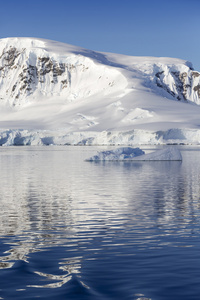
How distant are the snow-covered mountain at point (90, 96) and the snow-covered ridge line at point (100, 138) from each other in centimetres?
19

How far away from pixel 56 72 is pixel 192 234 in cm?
15696

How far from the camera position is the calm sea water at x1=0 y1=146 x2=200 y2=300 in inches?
269

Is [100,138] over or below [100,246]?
over

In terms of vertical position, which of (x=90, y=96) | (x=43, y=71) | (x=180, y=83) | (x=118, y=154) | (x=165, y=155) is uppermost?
(x=43, y=71)

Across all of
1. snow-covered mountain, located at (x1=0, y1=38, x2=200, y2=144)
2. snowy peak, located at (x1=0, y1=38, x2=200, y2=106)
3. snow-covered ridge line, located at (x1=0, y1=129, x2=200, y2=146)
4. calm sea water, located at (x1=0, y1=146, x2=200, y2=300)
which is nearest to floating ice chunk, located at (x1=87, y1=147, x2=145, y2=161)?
calm sea water, located at (x1=0, y1=146, x2=200, y2=300)

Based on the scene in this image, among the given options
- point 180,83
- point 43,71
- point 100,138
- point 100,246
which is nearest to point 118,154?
point 100,246

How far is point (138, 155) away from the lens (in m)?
47.9

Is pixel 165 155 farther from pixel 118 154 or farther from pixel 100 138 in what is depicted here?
pixel 100 138

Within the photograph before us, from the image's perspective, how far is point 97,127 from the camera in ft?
366

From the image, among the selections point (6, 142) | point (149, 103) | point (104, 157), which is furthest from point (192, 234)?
point (149, 103)

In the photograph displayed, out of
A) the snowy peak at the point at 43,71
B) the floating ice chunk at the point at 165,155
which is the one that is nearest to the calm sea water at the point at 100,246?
the floating ice chunk at the point at 165,155

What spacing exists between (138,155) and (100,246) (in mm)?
38762

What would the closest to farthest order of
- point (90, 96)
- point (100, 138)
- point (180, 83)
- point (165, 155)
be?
point (165, 155) < point (100, 138) < point (90, 96) < point (180, 83)

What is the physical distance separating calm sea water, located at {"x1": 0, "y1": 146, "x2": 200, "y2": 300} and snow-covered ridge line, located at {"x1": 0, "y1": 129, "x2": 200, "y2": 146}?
7575cm
